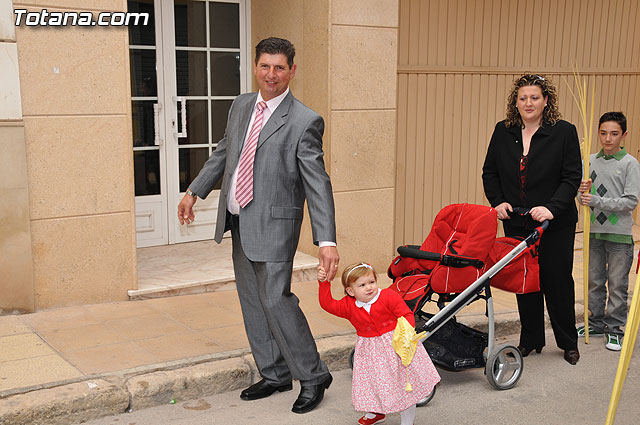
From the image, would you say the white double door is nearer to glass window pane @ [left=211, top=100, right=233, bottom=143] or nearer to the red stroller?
glass window pane @ [left=211, top=100, right=233, bottom=143]

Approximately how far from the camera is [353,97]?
7258mm

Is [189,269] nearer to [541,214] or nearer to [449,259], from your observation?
[449,259]

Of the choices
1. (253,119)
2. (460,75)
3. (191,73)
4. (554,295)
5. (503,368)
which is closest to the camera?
(253,119)

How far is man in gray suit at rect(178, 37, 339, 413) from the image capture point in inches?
173

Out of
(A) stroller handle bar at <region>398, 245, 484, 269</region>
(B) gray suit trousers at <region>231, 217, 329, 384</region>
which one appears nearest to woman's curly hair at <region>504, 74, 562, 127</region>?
(A) stroller handle bar at <region>398, 245, 484, 269</region>

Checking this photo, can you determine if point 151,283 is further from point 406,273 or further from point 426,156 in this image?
point 426,156

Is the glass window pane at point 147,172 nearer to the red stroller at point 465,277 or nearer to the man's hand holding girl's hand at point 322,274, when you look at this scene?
the red stroller at point 465,277

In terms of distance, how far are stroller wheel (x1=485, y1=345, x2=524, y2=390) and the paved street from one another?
0.21 ft

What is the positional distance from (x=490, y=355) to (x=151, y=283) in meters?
3.02

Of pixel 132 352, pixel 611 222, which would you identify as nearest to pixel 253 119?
pixel 132 352

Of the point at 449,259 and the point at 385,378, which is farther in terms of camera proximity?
the point at 449,259

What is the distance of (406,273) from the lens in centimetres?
501

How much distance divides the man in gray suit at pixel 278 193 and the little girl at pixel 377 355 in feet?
0.97

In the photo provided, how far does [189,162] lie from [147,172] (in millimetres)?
449
